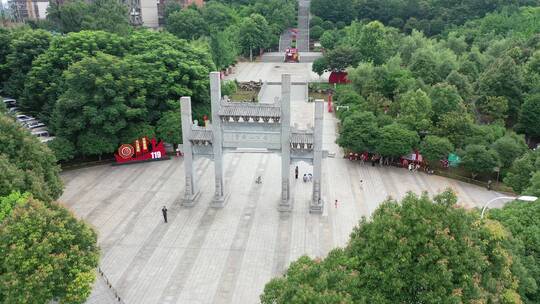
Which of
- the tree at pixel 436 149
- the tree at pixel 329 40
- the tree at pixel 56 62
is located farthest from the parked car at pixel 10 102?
the tree at pixel 329 40

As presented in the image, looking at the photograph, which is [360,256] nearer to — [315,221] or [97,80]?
[315,221]

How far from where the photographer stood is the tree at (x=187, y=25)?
242ft

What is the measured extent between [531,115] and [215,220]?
90.7ft

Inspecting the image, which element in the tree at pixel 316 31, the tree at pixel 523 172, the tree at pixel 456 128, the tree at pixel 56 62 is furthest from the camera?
the tree at pixel 316 31

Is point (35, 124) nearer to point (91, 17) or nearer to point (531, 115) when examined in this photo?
point (91, 17)

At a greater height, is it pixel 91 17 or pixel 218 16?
pixel 218 16

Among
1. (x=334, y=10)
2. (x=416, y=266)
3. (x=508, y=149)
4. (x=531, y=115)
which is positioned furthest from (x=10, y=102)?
(x=334, y=10)

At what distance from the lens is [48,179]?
23.8 meters

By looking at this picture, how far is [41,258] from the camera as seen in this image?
15.8 m

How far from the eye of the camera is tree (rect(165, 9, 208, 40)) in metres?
73.9

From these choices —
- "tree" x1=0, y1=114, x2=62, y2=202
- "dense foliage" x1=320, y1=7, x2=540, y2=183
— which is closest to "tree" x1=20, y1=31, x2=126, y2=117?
"tree" x1=0, y1=114, x2=62, y2=202

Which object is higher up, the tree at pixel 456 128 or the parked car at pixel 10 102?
the parked car at pixel 10 102

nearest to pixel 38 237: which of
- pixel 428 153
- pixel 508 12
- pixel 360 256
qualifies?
pixel 360 256

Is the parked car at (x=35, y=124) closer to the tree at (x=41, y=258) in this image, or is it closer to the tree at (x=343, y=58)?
the tree at (x=41, y=258)
